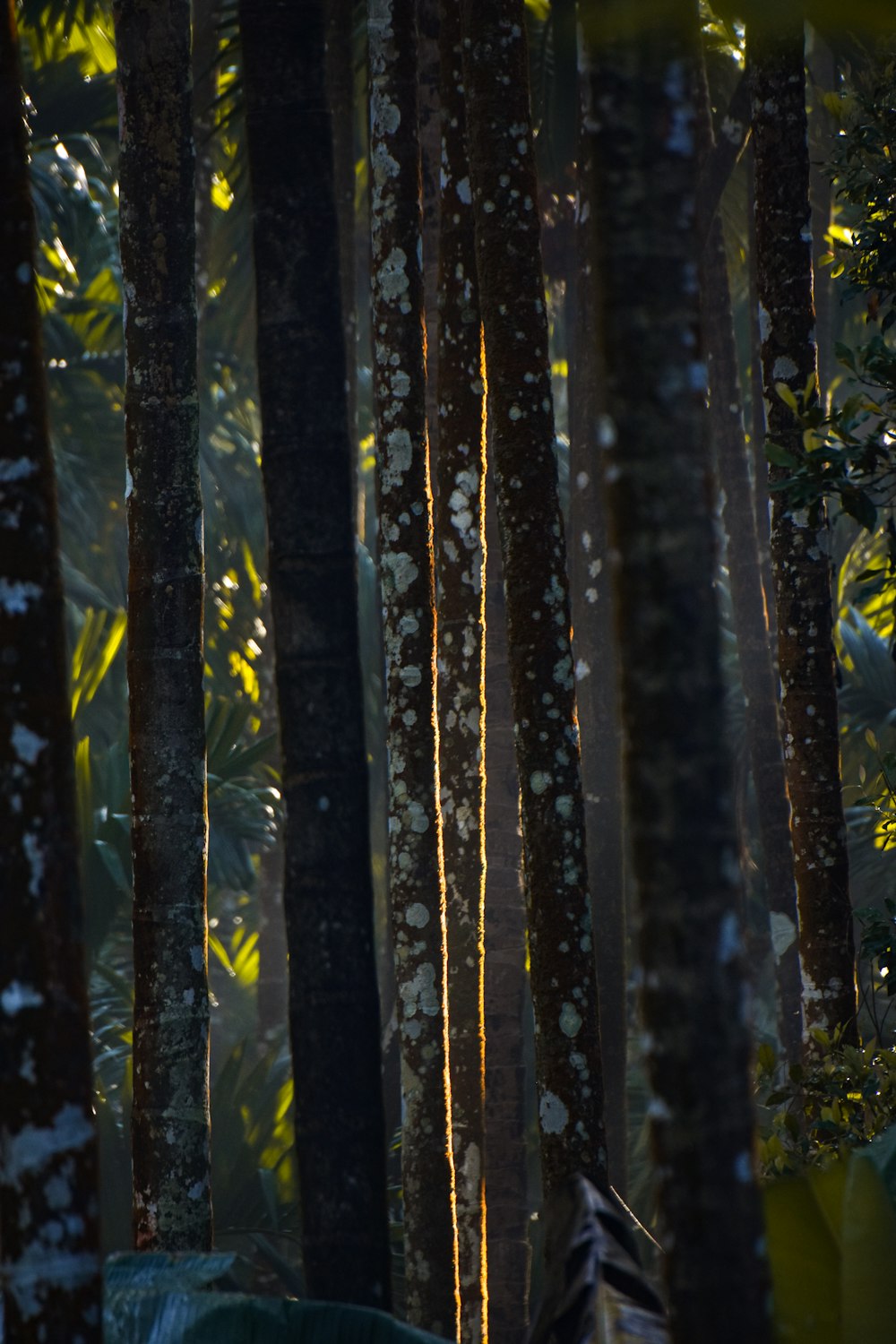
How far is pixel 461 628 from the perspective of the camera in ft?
26.3

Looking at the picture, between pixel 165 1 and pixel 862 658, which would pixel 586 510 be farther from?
pixel 165 1

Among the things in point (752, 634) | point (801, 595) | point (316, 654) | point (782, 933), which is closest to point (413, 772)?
point (801, 595)

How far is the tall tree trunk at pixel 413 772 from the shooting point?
21.5 feet

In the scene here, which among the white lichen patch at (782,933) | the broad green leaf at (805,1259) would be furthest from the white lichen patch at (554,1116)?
the white lichen patch at (782,933)

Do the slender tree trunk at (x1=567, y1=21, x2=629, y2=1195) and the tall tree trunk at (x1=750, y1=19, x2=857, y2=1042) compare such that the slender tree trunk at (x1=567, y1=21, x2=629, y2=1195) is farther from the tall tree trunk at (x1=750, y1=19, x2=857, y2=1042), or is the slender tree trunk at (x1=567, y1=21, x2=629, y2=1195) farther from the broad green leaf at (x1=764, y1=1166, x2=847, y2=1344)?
the broad green leaf at (x1=764, y1=1166, x2=847, y2=1344)

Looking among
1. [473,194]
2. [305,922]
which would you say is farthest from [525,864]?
[473,194]

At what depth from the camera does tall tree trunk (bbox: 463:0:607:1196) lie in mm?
5758

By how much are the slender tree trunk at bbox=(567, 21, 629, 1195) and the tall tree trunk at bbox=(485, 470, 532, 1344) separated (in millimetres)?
644

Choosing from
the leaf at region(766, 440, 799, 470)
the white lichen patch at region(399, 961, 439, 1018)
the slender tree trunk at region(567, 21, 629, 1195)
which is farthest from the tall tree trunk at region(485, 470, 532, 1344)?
the leaf at region(766, 440, 799, 470)

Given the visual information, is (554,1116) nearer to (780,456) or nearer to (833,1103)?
(833,1103)

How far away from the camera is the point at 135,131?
20.0ft

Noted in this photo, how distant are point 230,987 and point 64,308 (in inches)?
718

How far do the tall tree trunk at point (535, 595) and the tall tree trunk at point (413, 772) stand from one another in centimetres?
76

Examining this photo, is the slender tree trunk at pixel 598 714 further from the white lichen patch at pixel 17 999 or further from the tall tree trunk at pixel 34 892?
the white lichen patch at pixel 17 999
